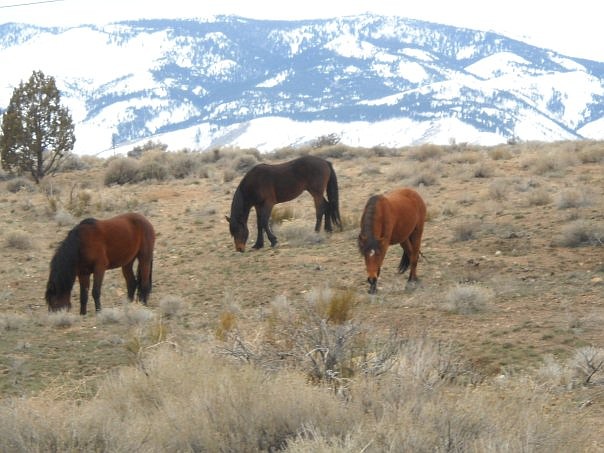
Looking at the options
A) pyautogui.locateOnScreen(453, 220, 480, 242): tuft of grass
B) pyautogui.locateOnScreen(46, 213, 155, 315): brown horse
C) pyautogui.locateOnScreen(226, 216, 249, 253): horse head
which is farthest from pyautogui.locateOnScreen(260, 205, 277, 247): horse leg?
pyautogui.locateOnScreen(46, 213, 155, 315): brown horse

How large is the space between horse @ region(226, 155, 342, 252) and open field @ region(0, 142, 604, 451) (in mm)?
505

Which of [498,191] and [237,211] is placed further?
[498,191]

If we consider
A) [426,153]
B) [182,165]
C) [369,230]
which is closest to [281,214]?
[369,230]

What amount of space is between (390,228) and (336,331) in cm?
542

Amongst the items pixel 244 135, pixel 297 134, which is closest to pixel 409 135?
pixel 297 134

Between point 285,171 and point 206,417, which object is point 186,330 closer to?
point 206,417

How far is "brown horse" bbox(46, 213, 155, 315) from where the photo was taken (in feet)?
39.9

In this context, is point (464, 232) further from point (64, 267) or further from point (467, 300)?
point (64, 267)

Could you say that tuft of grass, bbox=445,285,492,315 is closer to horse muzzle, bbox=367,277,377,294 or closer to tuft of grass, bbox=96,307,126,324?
horse muzzle, bbox=367,277,377,294

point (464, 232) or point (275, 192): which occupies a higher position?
point (275, 192)

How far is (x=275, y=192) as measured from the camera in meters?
18.4

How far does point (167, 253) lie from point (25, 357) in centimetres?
842

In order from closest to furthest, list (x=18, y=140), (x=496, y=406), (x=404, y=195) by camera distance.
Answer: (x=496, y=406) < (x=404, y=195) < (x=18, y=140)

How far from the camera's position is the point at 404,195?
1378 centimetres
